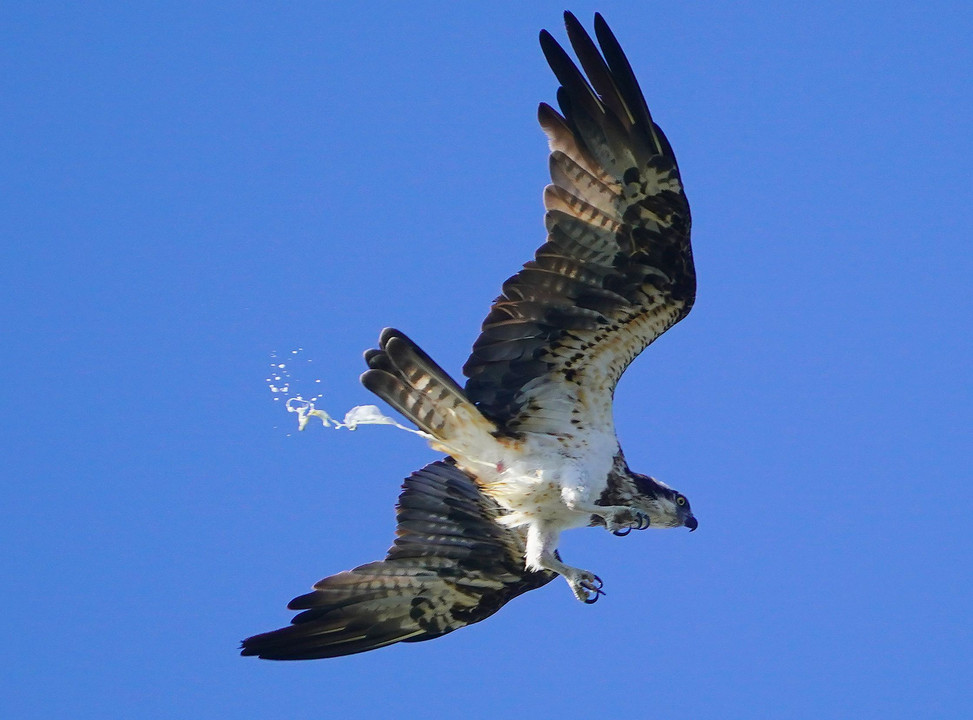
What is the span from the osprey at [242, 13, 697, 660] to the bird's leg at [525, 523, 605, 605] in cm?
1

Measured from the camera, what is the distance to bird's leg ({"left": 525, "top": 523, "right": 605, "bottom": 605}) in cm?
934

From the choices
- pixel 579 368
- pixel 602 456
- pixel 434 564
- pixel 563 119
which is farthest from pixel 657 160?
pixel 434 564

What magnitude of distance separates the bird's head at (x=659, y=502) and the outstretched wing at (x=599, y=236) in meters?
1.05

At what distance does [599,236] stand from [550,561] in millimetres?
2350

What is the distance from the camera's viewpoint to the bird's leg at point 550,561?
30.7 ft

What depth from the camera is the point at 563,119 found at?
886 centimetres

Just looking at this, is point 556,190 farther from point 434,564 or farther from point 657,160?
point 434,564

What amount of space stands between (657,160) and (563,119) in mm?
681

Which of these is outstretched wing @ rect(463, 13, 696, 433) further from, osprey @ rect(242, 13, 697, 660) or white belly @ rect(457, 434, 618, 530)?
white belly @ rect(457, 434, 618, 530)

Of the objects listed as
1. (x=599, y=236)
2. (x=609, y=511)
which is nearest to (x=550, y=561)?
(x=609, y=511)

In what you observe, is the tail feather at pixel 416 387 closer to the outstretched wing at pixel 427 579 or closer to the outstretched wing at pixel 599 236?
the outstretched wing at pixel 599 236

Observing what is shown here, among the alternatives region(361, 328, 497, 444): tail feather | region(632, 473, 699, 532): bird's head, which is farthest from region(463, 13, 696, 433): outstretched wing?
region(632, 473, 699, 532): bird's head

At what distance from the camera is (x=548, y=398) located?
930cm

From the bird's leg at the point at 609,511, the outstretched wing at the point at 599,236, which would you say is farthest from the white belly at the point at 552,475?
the outstretched wing at the point at 599,236
